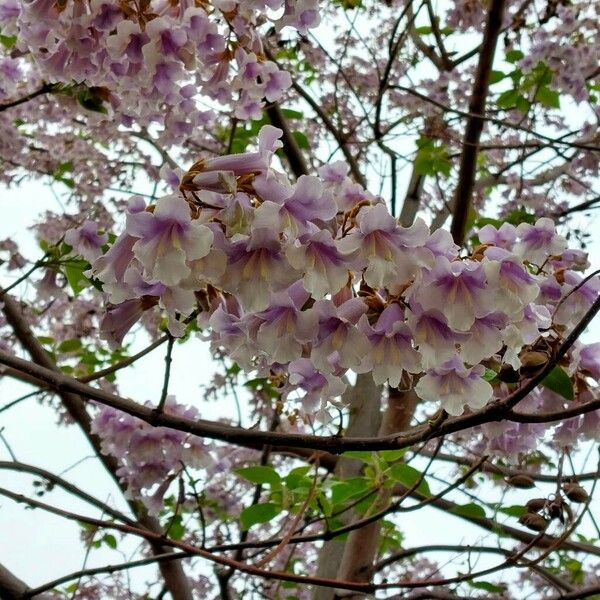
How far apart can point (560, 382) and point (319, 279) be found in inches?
17.6

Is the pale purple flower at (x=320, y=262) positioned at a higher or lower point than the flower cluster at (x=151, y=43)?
lower

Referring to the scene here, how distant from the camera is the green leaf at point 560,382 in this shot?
3.25 ft

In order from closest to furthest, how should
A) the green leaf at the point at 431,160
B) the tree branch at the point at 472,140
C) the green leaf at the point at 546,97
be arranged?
1. the tree branch at the point at 472,140
2. the green leaf at the point at 431,160
3. the green leaf at the point at 546,97

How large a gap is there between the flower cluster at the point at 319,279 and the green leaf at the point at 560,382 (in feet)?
0.44

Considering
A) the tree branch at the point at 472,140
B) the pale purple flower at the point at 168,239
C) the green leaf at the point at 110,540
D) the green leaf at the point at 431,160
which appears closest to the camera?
the pale purple flower at the point at 168,239

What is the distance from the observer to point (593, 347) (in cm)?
109

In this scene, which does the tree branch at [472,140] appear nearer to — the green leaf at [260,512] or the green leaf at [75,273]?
the green leaf at [260,512]

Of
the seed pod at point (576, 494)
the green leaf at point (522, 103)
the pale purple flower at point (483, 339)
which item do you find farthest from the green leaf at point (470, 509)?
the green leaf at point (522, 103)

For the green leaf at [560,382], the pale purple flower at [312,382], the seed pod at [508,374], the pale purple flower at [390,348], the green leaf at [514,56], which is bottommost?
the pale purple flower at [390,348]

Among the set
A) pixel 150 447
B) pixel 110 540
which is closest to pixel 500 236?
pixel 150 447

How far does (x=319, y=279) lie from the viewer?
72cm

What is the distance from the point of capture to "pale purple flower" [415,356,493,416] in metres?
0.86

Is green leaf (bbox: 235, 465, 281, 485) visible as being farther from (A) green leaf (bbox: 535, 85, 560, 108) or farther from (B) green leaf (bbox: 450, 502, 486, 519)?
(A) green leaf (bbox: 535, 85, 560, 108)

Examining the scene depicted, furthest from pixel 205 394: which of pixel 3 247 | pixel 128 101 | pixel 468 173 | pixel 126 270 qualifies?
pixel 126 270
